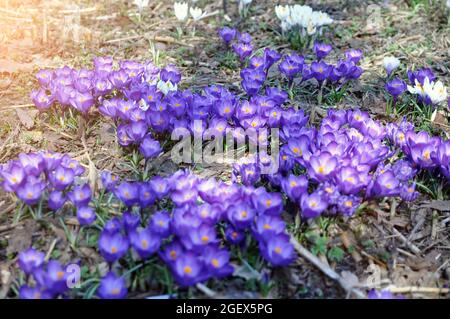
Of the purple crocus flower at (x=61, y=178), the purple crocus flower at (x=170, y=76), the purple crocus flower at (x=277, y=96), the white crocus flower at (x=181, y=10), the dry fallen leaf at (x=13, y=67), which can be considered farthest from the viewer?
the white crocus flower at (x=181, y=10)

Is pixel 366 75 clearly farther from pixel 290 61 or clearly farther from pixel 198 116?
pixel 198 116

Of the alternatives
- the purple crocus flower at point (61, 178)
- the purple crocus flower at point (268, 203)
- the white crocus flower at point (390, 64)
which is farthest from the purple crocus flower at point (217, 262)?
the white crocus flower at point (390, 64)

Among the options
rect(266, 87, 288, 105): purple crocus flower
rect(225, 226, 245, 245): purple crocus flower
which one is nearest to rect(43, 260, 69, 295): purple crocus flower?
rect(225, 226, 245, 245): purple crocus flower

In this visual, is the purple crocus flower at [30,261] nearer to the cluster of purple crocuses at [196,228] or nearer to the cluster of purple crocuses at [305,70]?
the cluster of purple crocuses at [196,228]

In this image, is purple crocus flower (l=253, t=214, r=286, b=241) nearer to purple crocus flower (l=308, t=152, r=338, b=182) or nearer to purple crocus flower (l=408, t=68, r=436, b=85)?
purple crocus flower (l=308, t=152, r=338, b=182)

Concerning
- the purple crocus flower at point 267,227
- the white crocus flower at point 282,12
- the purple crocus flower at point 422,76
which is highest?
the white crocus flower at point 282,12

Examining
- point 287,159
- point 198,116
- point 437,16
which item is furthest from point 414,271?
point 437,16
